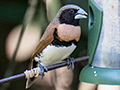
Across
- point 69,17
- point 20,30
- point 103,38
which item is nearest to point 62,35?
point 69,17

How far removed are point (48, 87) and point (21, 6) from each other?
0.86 metres

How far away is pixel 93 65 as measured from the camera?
5.90 feet

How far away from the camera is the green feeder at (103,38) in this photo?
173 cm

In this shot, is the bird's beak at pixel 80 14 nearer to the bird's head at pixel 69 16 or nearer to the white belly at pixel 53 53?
the bird's head at pixel 69 16

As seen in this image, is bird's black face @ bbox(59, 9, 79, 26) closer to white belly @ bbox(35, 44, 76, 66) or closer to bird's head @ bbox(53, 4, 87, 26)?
bird's head @ bbox(53, 4, 87, 26)

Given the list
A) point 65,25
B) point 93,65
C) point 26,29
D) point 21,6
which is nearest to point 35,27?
point 26,29

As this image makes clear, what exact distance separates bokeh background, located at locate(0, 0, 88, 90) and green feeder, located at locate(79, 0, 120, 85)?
58 centimetres

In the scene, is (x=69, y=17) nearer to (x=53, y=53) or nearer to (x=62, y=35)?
(x=62, y=35)

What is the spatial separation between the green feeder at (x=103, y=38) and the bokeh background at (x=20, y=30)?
582 mm

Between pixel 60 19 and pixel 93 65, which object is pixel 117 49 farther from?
pixel 60 19

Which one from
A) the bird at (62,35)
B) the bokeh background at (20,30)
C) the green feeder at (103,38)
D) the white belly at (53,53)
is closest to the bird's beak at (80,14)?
the bird at (62,35)

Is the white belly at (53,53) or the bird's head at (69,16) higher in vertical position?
the bird's head at (69,16)

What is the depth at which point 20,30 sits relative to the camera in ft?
6.94

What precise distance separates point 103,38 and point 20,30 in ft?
2.62
